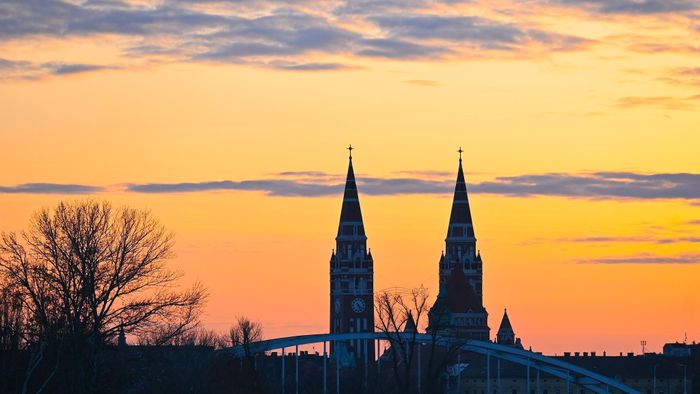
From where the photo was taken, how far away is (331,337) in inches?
5974

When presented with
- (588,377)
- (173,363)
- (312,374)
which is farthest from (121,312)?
(312,374)

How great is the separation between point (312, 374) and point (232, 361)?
6571cm

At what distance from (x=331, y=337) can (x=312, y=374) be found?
103 ft

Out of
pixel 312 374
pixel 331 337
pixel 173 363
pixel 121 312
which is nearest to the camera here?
pixel 121 312

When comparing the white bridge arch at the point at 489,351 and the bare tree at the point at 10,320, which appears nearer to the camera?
the bare tree at the point at 10,320

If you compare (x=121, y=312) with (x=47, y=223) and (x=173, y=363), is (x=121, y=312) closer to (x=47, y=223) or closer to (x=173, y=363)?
(x=47, y=223)

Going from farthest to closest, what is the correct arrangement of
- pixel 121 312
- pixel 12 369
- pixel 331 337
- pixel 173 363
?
pixel 331 337, pixel 173 363, pixel 121 312, pixel 12 369

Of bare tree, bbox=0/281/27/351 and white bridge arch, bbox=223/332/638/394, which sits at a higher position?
white bridge arch, bbox=223/332/638/394

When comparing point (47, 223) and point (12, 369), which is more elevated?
point (47, 223)

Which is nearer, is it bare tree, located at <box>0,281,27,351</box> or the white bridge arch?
bare tree, located at <box>0,281,27,351</box>

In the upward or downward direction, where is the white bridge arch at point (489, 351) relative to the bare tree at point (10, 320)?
upward

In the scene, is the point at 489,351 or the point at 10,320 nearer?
the point at 10,320

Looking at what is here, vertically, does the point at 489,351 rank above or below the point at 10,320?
above

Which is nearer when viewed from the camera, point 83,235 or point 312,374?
point 83,235
